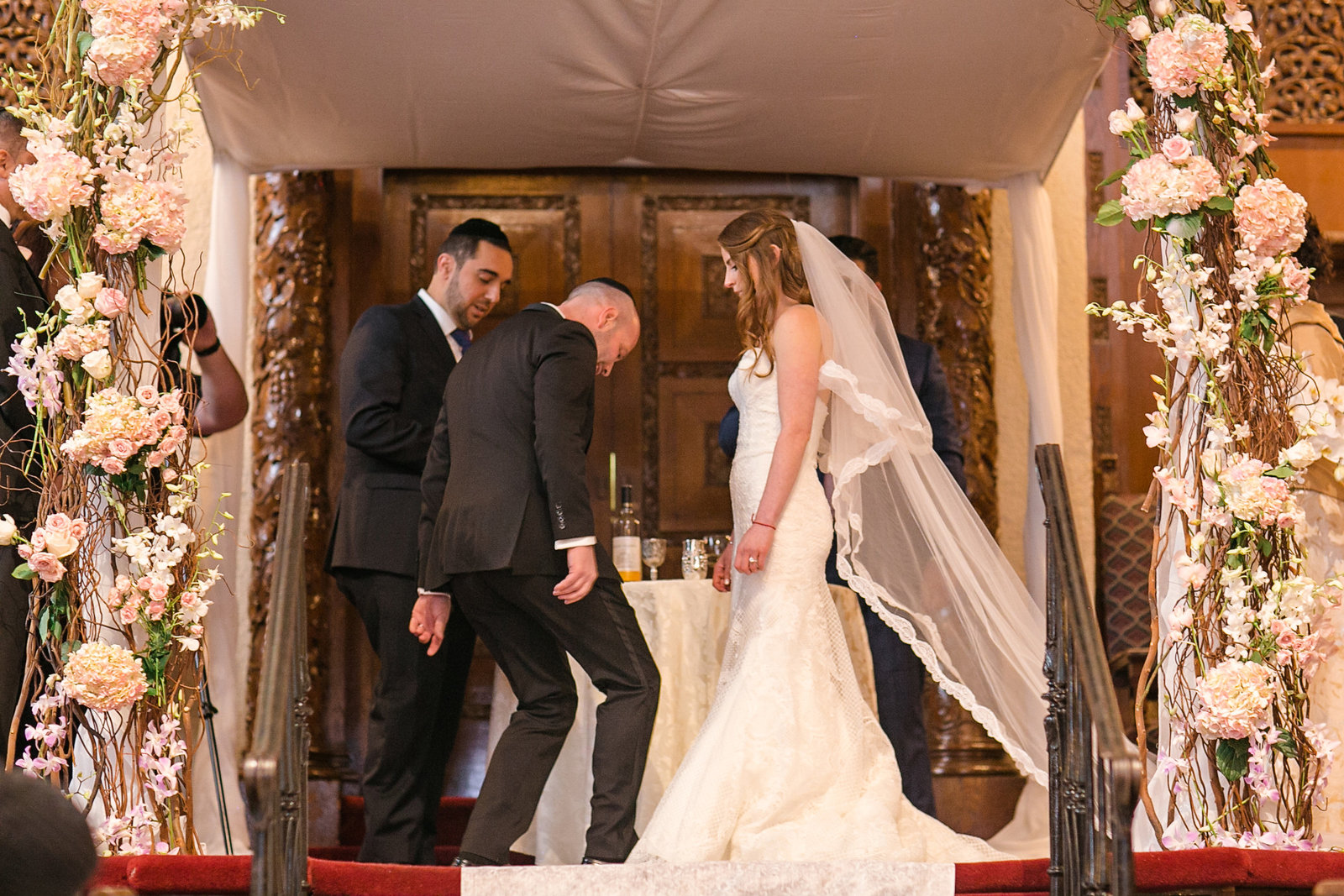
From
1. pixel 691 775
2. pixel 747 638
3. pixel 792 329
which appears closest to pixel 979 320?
pixel 792 329

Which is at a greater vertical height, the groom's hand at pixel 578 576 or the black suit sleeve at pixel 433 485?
the black suit sleeve at pixel 433 485

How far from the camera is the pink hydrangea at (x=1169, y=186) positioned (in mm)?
3666

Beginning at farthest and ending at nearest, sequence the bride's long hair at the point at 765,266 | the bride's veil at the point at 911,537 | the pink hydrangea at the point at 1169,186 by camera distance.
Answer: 1. the bride's long hair at the point at 765,266
2. the bride's veil at the point at 911,537
3. the pink hydrangea at the point at 1169,186

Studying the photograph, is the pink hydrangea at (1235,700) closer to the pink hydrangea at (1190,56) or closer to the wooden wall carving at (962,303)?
the pink hydrangea at (1190,56)

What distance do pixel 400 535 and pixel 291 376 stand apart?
5.44 feet

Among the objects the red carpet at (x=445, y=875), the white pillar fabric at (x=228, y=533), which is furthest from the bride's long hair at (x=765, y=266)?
the white pillar fabric at (x=228, y=533)

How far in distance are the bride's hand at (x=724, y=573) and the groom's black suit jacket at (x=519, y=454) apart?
561 mm

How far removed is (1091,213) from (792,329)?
9.23 feet

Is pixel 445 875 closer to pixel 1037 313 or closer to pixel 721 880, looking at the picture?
pixel 721 880

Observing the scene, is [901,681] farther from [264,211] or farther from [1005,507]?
[264,211]

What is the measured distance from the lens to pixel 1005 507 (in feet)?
20.6

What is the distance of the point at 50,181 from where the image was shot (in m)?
3.51

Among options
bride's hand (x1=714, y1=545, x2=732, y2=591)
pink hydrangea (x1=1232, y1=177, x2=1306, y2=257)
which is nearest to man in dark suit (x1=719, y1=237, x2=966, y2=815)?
bride's hand (x1=714, y1=545, x2=732, y2=591)

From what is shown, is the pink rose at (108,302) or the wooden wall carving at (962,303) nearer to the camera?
the pink rose at (108,302)
